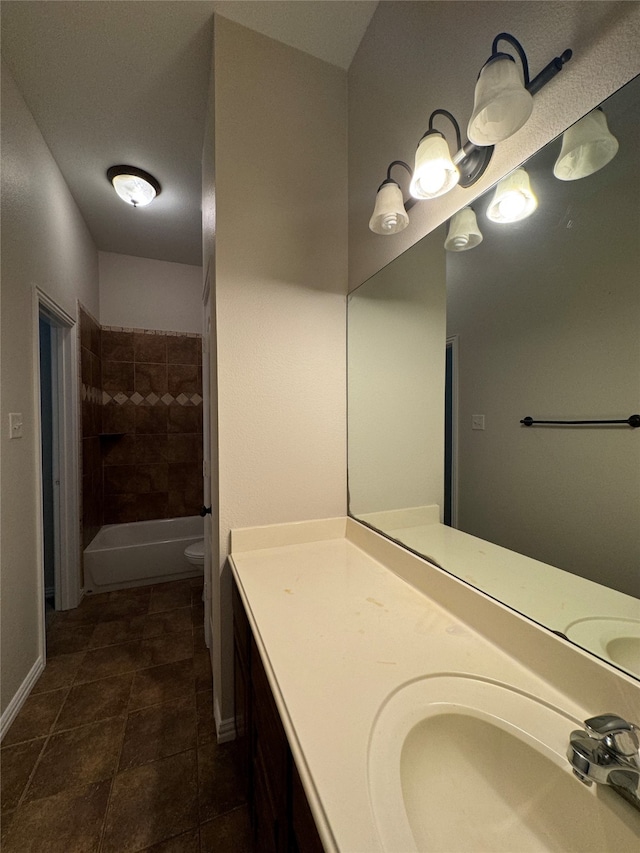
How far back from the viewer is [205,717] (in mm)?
1517

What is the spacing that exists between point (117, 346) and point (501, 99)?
353 cm

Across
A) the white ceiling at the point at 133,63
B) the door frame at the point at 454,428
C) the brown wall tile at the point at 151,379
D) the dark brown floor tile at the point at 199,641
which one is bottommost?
the dark brown floor tile at the point at 199,641

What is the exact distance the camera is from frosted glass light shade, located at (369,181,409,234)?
107 cm

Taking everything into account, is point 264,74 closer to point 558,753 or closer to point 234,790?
point 558,753

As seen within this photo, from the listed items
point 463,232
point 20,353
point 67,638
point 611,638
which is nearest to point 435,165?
point 463,232

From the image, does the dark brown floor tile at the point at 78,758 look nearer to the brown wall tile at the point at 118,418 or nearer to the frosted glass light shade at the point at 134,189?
the brown wall tile at the point at 118,418

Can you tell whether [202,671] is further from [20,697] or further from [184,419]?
[184,419]

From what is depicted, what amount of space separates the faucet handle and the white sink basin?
84mm

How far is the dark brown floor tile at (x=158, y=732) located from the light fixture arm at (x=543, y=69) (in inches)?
93.5

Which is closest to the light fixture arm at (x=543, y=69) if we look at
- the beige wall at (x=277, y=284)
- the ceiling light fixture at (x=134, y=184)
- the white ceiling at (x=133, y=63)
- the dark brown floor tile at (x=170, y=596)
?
the beige wall at (x=277, y=284)

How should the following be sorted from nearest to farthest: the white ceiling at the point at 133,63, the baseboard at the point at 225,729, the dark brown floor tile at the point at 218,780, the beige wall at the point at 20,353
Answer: the dark brown floor tile at the point at 218,780 < the white ceiling at the point at 133,63 < the baseboard at the point at 225,729 < the beige wall at the point at 20,353

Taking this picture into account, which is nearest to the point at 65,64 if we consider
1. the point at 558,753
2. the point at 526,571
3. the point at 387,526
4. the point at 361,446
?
the point at 361,446

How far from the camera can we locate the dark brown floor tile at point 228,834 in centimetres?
105

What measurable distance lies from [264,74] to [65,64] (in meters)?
0.96
